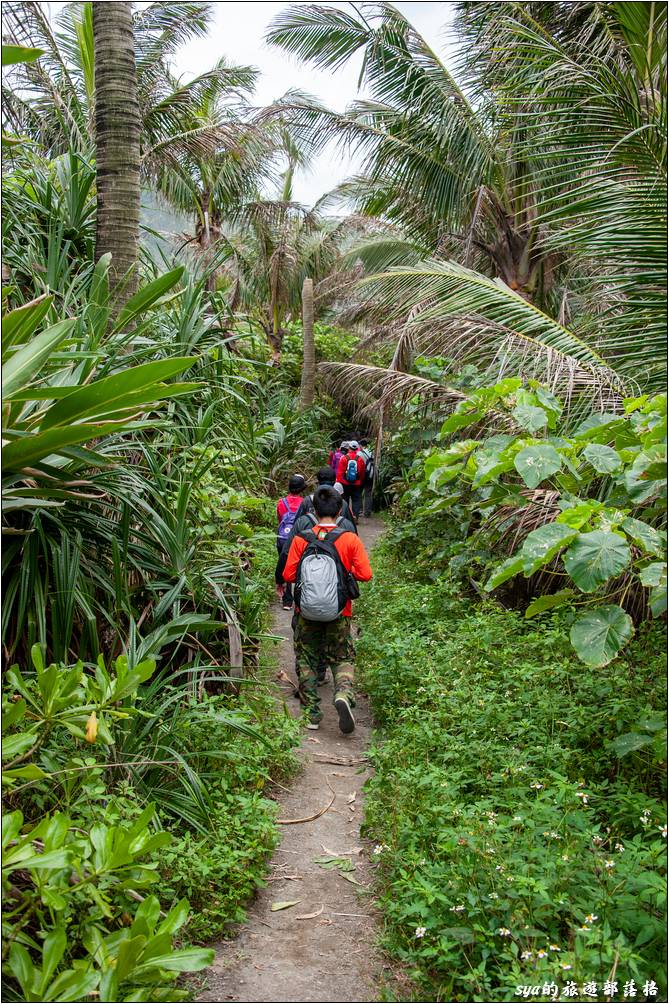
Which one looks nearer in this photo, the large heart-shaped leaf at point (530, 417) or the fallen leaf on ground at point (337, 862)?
the large heart-shaped leaf at point (530, 417)

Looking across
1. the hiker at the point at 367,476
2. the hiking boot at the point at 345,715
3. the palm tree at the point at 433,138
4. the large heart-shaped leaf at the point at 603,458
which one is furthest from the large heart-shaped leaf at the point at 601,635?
the hiker at the point at 367,476

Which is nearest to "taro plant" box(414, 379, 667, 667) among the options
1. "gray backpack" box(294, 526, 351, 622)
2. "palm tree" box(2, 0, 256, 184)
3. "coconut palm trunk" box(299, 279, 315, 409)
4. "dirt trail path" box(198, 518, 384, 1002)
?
"gray backpack" box(294, 526, 351, 622)

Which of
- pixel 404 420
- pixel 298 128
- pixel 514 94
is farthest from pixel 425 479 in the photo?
pixel 298 128

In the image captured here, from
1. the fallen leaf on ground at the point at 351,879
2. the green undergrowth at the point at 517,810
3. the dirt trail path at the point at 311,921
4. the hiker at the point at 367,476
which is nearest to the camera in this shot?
the green undergrowth at the point at 517,810

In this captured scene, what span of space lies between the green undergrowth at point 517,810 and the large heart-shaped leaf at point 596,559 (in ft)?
2.91

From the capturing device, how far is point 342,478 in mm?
10648

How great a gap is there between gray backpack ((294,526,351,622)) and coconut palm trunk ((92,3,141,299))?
204 centimetres

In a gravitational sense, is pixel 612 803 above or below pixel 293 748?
above

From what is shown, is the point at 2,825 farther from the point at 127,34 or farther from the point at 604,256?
the point at 127,34

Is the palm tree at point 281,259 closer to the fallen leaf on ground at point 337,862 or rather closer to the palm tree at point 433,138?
the palm tree at point 433,138

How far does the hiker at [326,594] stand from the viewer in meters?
4.74

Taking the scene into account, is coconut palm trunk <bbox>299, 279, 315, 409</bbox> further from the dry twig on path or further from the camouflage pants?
the dry twig on path

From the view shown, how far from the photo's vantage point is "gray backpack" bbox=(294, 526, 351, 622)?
473 cm

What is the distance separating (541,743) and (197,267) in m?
4.34
